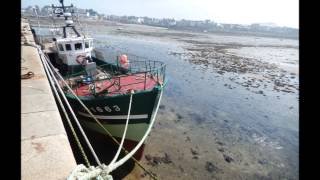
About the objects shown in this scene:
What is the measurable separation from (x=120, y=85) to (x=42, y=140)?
630cm

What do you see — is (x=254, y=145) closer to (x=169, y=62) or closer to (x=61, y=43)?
(x=61, y=43)

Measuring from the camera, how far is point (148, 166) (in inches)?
428

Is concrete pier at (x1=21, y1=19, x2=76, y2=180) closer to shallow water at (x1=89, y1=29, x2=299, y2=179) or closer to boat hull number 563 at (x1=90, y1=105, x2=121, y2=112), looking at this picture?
boat hull number 563 at (x1=90, y1=105, x2=121, y2=112)

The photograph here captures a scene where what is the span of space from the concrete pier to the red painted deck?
8.90 ft

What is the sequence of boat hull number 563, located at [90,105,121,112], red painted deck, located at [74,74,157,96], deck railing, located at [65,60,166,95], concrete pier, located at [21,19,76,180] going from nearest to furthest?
1. concrete pier, located at [21,19,76,180]
2. boat hull number 563, located at [90,105,121,112]
3. red painted deck, located at [74,74,157,96]
4. deck railing, located at [65,60,166,95]

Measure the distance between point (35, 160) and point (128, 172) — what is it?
6.29 metres

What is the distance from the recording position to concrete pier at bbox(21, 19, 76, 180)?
408 cm

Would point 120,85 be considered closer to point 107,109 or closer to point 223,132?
point 107,109

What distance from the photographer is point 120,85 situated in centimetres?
1118

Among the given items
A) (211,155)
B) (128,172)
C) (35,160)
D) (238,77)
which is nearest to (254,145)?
(211,155)

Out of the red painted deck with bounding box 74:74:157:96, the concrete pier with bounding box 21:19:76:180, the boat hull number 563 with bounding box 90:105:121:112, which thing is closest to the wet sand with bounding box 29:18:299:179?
the boat hull number 563 with bounding box 90:105:121:112

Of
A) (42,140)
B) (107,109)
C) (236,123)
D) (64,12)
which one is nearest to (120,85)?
(107,109)

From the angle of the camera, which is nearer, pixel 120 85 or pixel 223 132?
pixel 120 85
